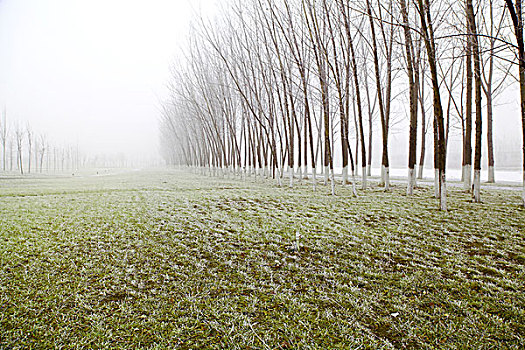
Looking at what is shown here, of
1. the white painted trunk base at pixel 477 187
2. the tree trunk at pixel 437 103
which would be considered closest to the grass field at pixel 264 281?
the tree trunk at pixel 437 103

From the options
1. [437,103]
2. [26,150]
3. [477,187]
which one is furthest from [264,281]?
[26,150]

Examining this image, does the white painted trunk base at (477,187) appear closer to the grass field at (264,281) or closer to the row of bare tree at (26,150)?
the grass field at (264,281)

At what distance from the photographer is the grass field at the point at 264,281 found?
2.17 metres

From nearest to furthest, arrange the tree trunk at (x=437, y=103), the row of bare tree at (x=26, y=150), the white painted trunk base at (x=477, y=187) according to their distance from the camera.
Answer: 1. the tree trunk at (x=437, y=103)
2. the white painted trunk base at (x=477, y=187)
3. the row of bare tree at (x=26, y=150)

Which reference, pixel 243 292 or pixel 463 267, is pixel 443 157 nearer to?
pixel 463 267

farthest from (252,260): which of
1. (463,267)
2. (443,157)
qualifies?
(443,157)

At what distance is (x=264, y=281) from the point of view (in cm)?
304

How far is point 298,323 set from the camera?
2322 mm

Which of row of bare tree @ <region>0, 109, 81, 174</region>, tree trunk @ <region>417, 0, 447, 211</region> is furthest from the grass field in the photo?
row of bare tree @ <region>0, 109, 81, 174</region>

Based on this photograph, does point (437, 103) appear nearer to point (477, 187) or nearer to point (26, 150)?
point (477, 187)

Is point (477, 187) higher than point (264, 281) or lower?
higher

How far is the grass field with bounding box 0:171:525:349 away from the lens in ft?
7.13

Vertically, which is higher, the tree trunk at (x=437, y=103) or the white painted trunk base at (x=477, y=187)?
the tree trunk at (x=437, y=103)

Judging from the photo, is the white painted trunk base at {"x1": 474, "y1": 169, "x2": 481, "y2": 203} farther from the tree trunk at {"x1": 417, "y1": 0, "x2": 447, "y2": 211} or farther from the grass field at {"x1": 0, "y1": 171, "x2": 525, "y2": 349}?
the tree trunk at {"x1": 417, "y1": 0, "x2": 447, "y2": 211}
